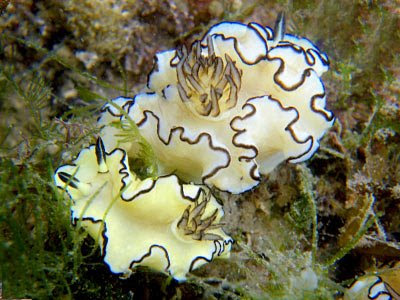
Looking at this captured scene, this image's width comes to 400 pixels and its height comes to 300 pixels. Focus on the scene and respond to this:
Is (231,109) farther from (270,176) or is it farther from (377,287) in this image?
(377,287)

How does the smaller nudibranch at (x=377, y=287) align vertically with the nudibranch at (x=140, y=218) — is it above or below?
below

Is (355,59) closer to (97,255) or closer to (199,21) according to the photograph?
(199,21)

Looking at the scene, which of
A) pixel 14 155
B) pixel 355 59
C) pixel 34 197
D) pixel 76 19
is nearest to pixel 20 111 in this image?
pixel 14 155

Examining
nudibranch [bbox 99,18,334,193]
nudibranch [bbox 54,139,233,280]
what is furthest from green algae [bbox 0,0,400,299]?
nudibranch [bbox 99,18,334,193]

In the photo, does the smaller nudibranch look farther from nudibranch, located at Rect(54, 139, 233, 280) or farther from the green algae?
nudibranch, located at Rect(54, 139, 233, 280)

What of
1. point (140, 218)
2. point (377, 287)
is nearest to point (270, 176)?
point (377, 287)

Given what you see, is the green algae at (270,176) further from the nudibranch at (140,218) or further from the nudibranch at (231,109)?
the nudibranch at (231,109)

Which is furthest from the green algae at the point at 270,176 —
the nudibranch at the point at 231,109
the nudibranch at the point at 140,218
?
the nudibranch at the point at 231,109
